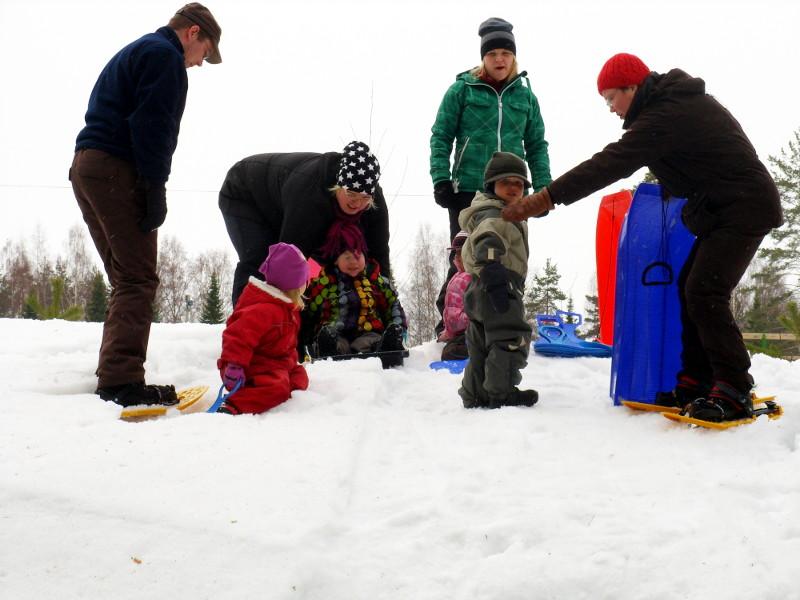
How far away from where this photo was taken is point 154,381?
352 cm

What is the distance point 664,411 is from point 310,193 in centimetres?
242

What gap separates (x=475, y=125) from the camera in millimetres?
4520

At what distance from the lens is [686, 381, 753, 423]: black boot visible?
2.43m

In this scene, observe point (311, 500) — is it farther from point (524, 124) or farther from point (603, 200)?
point (603, 200)

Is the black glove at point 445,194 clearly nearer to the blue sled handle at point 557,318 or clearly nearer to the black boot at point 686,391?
the blue sled handle at point 557,318

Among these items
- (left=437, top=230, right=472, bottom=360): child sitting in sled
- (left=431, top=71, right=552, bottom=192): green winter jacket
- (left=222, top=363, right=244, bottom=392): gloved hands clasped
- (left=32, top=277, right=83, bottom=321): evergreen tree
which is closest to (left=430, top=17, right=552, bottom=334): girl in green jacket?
(left=431, top=71, right=552, bottom=192): green winter jacket

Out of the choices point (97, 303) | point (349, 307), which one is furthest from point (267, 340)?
point (97, 303)

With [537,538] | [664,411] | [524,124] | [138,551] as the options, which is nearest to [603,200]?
[524,124]

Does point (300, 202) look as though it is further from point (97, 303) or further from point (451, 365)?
point (97, 303)

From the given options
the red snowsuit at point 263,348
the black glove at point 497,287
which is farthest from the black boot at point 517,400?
the red snowsuit at point 263,348

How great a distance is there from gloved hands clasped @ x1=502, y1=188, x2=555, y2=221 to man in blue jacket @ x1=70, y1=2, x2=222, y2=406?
1667 mm

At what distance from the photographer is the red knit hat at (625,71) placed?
263cm

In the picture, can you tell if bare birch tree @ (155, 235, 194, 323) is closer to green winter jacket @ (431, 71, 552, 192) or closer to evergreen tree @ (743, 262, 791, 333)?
evergreen tree @ (743, 262, 791, 333)

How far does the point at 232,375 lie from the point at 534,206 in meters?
1.54
